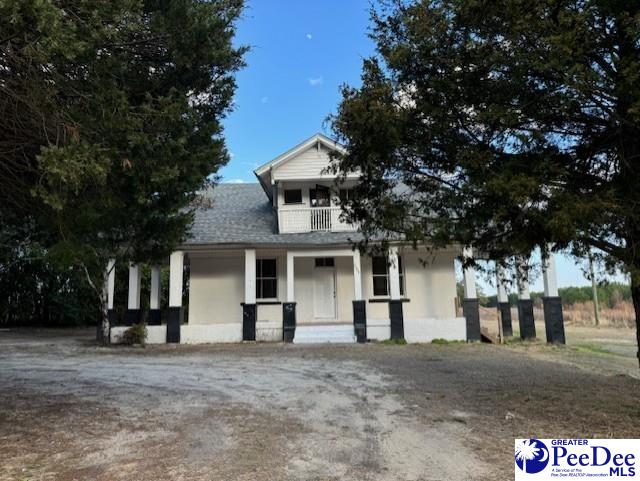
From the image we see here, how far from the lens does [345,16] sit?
9.56 m

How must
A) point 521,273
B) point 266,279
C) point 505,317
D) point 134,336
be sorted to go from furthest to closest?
point 505,317
point 266,279
point 134,336
point 521,273

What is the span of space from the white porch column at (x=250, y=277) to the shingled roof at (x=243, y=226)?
397 mm

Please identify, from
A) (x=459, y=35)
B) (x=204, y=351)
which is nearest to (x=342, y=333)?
(x=204, y=351)

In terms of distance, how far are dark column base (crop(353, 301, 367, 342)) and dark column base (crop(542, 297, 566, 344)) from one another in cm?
583

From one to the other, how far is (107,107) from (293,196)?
532 inches

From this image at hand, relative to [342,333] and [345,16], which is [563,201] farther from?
[342,333]

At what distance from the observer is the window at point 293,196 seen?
1786 cm

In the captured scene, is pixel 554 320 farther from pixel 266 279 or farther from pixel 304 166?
pixel 266 279

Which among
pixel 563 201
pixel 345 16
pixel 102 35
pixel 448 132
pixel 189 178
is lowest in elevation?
pixel 563 201

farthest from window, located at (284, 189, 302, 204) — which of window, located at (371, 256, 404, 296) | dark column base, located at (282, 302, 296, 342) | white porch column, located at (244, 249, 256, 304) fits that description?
dark column base, located at (282, 302, 296, 342)

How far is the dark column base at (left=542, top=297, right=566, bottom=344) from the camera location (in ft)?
49.4

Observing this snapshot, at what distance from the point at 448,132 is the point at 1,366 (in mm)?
10565

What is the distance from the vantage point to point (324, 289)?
17703 mm

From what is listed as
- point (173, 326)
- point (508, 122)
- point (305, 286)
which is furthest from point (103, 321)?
point (508, 122)
